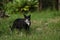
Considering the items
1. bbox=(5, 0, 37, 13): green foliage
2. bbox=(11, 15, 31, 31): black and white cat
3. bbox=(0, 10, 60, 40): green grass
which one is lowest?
bbox=(0, 10, 60, 40): green grass

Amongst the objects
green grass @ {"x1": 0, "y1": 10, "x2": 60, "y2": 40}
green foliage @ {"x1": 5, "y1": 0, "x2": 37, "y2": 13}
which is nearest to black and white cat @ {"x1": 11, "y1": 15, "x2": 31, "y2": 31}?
green grass @ {"x1": 0, "y1": 10, "x2": 60, "y2": 40}

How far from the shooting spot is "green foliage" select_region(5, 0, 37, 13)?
1443cm

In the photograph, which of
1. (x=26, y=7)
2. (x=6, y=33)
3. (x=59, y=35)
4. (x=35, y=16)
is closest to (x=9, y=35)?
(x=6, y=33)

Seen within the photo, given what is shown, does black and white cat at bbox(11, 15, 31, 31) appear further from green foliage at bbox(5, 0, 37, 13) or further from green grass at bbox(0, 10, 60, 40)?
green foliage at bbox(5, 0, 37, 13)

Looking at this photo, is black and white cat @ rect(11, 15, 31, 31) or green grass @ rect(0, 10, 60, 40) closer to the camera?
green grass @ rect(0, 10, 60, 40)

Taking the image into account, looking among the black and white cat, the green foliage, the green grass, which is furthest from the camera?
the green foliage

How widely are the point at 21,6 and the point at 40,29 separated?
504 cm

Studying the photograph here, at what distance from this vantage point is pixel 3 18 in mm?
13008

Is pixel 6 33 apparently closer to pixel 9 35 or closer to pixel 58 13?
pixel 9 35

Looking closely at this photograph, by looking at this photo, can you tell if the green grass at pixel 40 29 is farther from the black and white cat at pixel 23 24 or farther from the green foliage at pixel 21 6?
the green foliage at pixel 21 6

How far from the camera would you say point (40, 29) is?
9.92 metres

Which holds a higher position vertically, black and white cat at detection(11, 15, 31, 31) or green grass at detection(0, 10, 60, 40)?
black and white cat at detection(11, 15, 31, 31)

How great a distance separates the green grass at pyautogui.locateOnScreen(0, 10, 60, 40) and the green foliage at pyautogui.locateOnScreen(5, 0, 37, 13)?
813mm

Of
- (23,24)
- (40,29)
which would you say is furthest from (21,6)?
(23,24)
